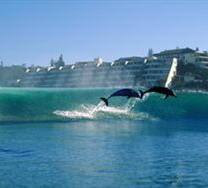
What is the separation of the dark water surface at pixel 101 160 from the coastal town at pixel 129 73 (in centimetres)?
9055

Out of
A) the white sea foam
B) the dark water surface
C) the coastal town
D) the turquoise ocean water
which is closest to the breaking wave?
the white sea foam

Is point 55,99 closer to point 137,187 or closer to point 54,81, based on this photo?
point 137,187

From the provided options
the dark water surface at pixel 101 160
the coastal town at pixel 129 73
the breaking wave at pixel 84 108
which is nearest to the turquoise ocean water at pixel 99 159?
the dark water surface at pixel 101 160

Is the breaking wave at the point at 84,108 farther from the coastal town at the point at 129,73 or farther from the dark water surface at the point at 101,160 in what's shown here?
the coastal town at the point at 129,73

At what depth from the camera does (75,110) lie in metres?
61.3

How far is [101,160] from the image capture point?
23469 millimetres

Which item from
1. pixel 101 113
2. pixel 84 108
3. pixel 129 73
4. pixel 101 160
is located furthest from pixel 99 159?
pixel 129 73

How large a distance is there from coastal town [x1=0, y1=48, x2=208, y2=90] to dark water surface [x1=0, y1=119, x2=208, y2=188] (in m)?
90.5

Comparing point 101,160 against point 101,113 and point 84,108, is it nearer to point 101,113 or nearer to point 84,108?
point 101,113

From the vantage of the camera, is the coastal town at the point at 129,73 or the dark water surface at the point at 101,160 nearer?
the dark water surface at the point at 101,160

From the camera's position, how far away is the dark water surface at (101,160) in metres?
19.0

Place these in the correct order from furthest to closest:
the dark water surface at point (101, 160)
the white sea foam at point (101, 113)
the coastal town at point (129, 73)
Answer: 1. the coastal town at point (129, 73)
2. the white sea foam at point (101, 113)
3. the dark water surface at point (101, 160)

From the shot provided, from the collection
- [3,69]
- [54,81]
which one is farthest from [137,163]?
[3,69]

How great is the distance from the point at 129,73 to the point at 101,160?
116m
